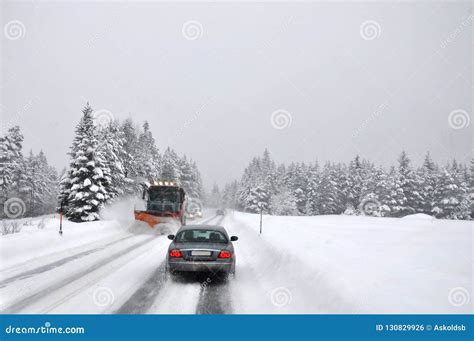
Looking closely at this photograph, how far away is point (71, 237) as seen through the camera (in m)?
15.2

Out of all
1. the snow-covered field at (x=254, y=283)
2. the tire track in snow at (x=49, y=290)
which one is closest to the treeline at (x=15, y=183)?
the snow-covered field at (x=254, y=283)

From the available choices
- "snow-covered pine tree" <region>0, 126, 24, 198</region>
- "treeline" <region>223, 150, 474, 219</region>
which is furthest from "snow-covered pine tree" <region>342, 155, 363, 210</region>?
"snow-covered pine tree" <region>0, 126, 24, 198</region>

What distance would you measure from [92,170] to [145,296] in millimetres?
24970

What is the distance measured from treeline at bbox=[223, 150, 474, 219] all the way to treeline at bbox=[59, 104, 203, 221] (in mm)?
31240

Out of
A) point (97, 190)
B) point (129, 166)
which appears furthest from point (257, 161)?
point (97, 190)

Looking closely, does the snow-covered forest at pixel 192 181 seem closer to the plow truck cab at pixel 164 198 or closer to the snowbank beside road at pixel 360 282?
the plow truck cab at pixel 164 198

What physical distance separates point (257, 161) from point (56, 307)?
83839 millimetres

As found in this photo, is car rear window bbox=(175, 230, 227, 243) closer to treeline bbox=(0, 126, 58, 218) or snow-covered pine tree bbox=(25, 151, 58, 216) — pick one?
treeline bbox=(0, 126, 58, 218)

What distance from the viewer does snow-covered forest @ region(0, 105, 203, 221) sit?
2931 cm

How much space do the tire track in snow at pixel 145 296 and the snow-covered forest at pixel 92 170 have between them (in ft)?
32.9

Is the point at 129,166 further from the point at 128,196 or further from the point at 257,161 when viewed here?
the point at 257,161

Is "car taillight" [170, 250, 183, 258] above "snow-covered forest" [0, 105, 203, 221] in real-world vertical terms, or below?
below

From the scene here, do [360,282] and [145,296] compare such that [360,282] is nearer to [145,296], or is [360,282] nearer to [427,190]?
[145,296]
